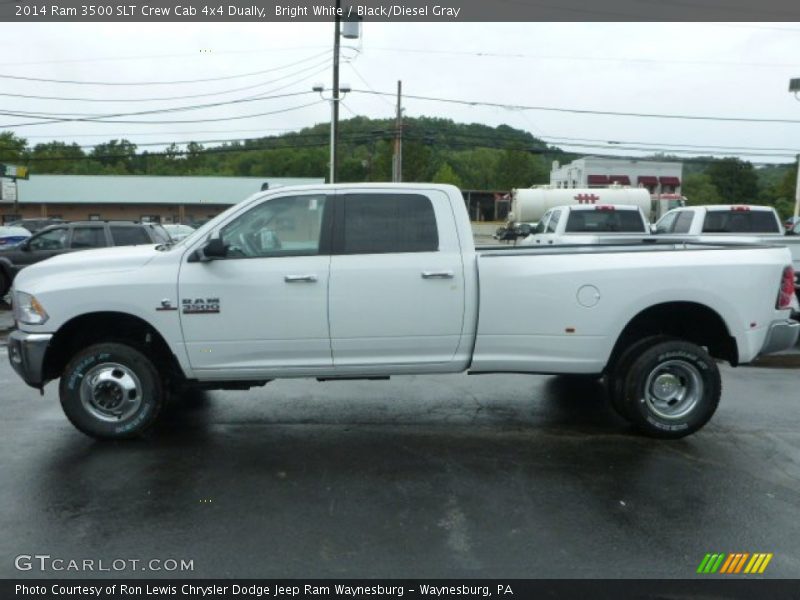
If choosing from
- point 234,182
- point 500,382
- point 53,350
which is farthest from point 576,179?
point 53,350

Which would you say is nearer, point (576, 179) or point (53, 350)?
point (53, 350)

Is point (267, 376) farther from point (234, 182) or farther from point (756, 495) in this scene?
point (234, 182)

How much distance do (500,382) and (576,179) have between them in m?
45.3

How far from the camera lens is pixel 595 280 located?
5598 millimetres

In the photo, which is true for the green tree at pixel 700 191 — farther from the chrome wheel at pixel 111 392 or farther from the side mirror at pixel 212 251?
the chrome wheel at pixel 111 392

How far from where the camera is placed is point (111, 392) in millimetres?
5602

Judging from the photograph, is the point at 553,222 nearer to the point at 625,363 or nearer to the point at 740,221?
the point at 740,221

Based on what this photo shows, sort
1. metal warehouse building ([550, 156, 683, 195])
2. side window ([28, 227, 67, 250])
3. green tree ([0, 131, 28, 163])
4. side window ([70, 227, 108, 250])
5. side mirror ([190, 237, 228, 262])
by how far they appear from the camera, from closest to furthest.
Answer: side mirror ([190, 237, 228, 262]) < side window ([70, 227, 108, 250]) < side window ([28, 227, 67, 250]) < metal warehouse building ([550, 156, 683, 195]) < green tree ([0, 131, 28, 163])

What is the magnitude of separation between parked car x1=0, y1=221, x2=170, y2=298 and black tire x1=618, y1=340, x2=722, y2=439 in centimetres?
1043

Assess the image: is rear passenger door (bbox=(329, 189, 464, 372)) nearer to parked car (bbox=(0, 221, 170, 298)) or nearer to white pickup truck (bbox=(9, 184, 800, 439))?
white pickup truck (bbox=(9, 184, 800, 439))

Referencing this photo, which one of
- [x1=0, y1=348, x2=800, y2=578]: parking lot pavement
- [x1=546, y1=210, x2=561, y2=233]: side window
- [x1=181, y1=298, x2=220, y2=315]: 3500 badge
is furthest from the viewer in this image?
[x1=546, y1=210, x2=561, y2=233]: side window

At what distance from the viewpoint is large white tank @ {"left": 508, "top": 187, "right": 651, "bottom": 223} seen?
32938mm

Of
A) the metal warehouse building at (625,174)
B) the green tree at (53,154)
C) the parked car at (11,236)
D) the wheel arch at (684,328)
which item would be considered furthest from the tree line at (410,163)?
the wheel arch at (684,328)
